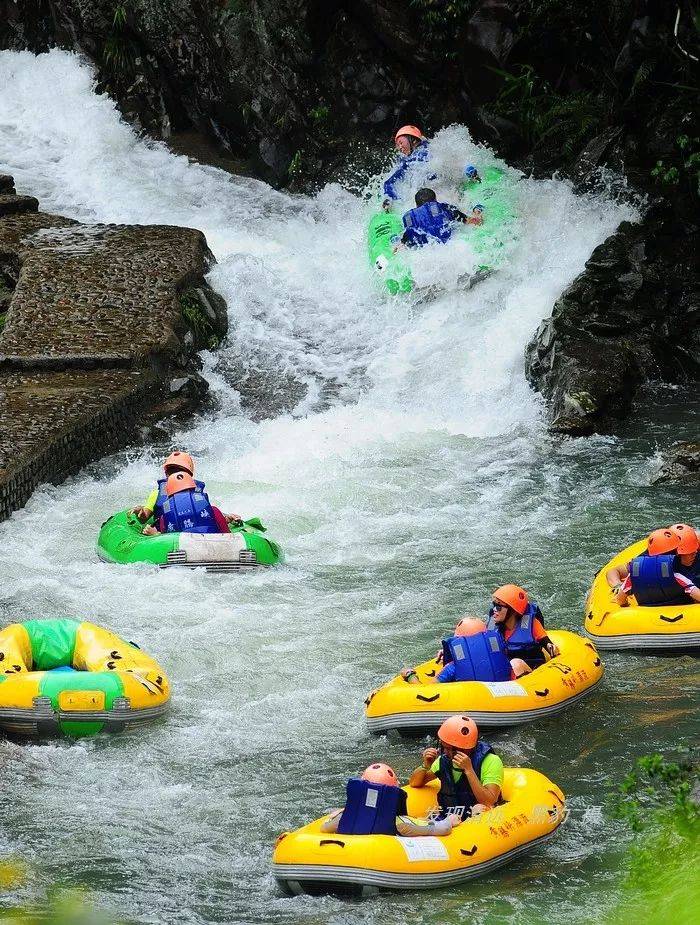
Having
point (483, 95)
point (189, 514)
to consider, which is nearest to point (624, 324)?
point (483, 95)

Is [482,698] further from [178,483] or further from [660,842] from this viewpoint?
[178,483]

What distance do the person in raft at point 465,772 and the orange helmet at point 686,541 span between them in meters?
2.77

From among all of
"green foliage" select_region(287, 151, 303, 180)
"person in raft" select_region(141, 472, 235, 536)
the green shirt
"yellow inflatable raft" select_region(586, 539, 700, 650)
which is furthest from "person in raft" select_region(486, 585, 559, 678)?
"green foliage" select_region(287, 151, 303, 180)

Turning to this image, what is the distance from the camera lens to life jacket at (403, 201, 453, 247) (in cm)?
1521

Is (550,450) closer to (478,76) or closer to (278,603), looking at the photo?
(278,603)

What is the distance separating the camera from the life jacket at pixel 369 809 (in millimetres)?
6270

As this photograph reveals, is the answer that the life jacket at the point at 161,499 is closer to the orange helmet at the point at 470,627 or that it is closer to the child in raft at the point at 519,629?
the child in raft at the point at 519,629

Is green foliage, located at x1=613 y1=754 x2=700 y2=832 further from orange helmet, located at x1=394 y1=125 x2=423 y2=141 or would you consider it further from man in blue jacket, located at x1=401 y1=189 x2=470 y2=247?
orange helmet, located at x1=394 y1=125 x2=423 y2=141

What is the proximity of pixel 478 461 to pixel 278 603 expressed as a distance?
131 inches

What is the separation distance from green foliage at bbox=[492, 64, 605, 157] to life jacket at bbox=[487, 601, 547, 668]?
894cm

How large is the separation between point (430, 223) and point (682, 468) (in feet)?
16.5

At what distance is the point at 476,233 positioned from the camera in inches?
602

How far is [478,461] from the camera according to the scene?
12.4 m

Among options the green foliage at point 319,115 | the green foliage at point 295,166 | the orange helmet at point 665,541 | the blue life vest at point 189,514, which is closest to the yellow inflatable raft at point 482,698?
the orange helmet at point 665,541
